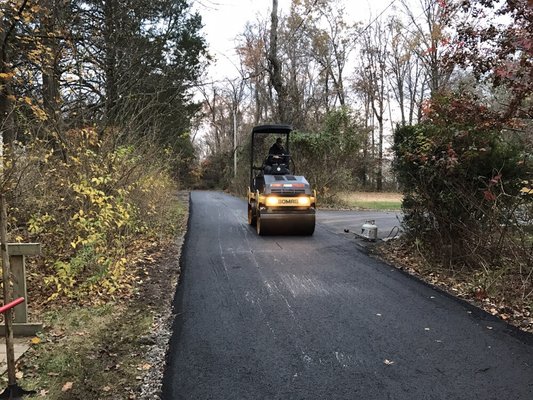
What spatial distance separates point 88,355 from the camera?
4.31 meters

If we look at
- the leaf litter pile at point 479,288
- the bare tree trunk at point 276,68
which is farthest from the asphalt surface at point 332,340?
the bare tree trunk at point 276,68

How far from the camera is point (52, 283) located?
20.3ft

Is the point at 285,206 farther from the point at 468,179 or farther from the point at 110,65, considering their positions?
the point at 110,65

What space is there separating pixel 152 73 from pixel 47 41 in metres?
4.55

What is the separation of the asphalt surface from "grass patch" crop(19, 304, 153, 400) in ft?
1.29

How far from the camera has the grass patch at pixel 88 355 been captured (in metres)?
3.68

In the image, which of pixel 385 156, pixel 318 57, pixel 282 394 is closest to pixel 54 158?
pixel 282 394

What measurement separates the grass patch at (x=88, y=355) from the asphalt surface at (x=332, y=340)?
0.39 meters

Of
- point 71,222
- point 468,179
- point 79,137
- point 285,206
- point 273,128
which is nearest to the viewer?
point 71,222

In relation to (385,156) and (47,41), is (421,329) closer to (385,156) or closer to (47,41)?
(47,41)

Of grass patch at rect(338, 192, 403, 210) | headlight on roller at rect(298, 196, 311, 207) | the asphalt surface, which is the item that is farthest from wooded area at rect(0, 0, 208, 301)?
grass patch at rect(338, 192, 403, 210)

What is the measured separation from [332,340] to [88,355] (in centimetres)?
247

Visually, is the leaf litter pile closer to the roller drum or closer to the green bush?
the green bush

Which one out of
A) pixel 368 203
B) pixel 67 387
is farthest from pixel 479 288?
pixel 368 203
